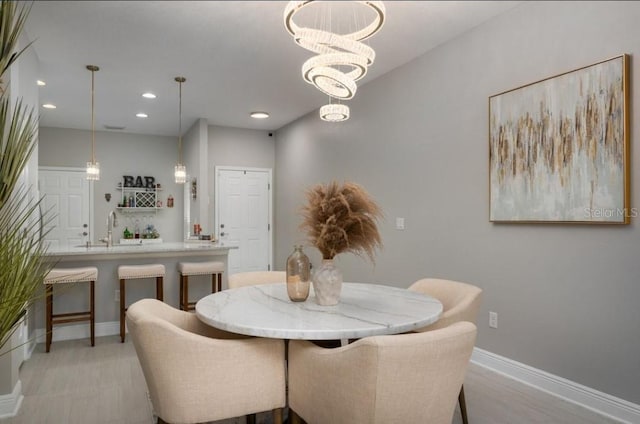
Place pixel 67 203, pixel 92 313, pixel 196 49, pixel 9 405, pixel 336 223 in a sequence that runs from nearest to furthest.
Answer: pixel 336 223
pixel 9 405
pixel 196 49
pixel 92 313
pixel 67 203

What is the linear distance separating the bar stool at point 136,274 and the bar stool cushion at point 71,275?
0.24 m

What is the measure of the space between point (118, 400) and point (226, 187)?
4485 mm

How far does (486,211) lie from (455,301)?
3.84ft

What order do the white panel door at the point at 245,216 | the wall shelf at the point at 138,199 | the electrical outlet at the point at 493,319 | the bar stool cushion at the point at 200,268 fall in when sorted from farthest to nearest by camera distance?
1. the wall shelf at the point at 138,199
2. the white panel door at the point at 245,216
3. the bar stool cushion at the point at 200,268
4. the electrical outlet at the point at 493,319

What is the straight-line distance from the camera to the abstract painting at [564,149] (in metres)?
2.40

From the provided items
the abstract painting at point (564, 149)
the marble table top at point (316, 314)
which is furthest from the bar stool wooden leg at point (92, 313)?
the abstract painting at point (564, 149)

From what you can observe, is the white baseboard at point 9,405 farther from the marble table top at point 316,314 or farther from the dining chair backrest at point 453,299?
the dining chair backrest at point 453,299

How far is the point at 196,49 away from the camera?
3.73 m

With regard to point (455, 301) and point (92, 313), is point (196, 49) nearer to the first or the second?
point (92, 313)

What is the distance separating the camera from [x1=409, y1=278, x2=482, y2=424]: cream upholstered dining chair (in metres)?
2.07

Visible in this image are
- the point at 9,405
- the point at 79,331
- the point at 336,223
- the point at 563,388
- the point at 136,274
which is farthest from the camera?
the point at 79,331

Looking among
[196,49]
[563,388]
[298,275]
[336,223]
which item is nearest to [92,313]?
[196,49]

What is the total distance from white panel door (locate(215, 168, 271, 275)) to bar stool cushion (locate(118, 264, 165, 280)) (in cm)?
254

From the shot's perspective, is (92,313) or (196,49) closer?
(196,49)
